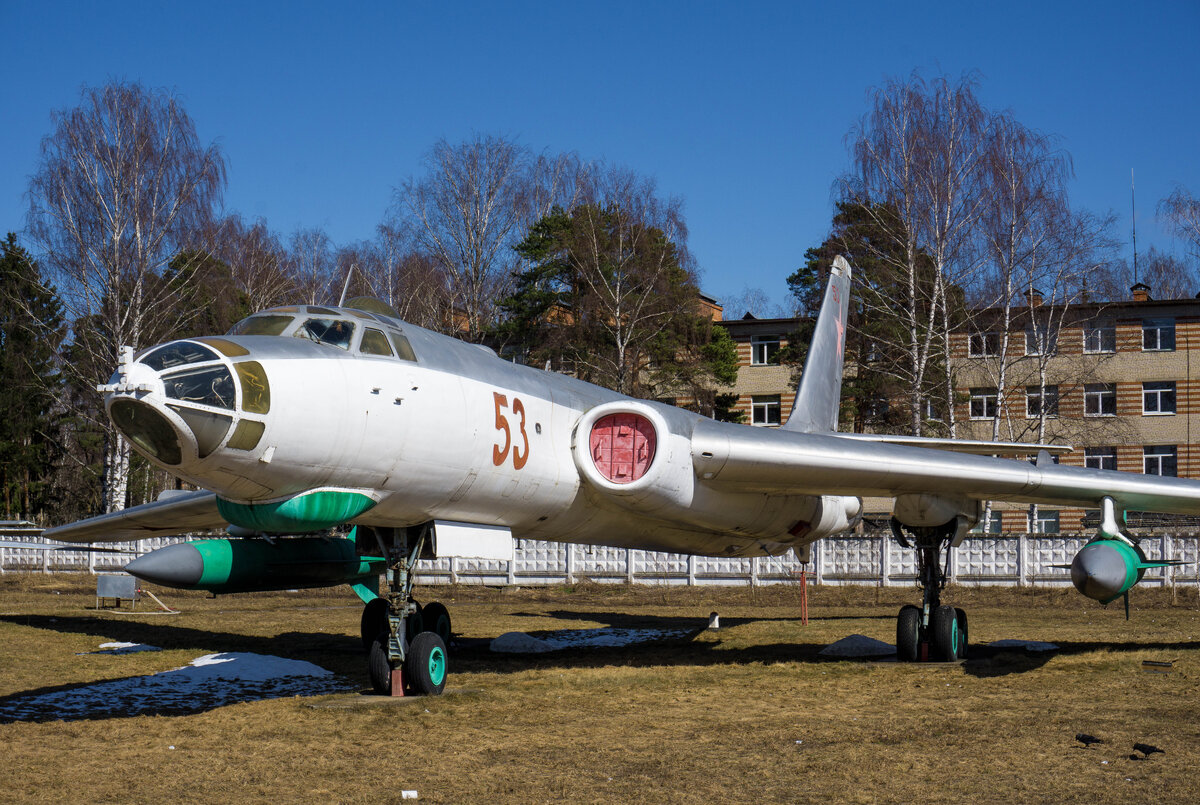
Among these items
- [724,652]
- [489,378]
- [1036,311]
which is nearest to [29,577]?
[724,652]

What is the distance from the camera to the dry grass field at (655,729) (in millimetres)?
6176

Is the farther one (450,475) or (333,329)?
(450,475)

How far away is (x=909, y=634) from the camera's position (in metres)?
11.8

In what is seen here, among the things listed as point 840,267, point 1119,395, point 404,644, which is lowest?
point 404,644

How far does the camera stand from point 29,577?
27.1 metres

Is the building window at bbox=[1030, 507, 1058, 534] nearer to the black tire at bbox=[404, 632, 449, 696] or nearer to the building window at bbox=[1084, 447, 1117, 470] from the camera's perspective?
the building window at bbox=[1084, 447, 1117, 470]

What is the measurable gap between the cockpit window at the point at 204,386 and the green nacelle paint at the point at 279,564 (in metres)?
3.89

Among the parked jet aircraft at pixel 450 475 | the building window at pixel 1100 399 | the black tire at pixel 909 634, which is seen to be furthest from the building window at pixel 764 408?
the black tire at pixel 909 634

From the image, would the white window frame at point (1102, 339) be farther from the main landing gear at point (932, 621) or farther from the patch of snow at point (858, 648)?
the main landing gear at point (932, 621)

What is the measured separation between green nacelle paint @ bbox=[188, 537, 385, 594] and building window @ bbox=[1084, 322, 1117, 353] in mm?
29743

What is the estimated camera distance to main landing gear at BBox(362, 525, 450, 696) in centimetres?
908

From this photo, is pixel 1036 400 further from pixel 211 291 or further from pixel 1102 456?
pixel 211 291

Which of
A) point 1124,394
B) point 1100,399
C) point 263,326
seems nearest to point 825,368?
point 263,326

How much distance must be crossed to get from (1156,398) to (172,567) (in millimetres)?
34745
